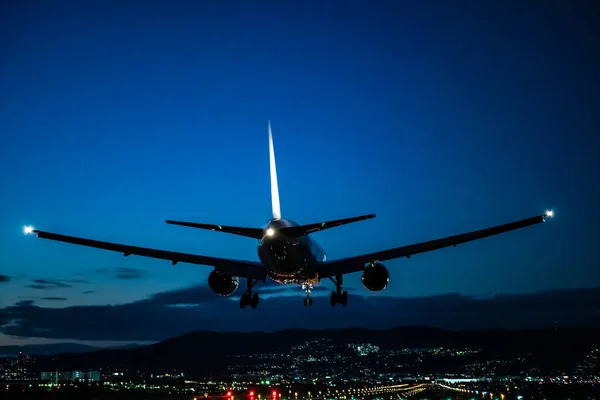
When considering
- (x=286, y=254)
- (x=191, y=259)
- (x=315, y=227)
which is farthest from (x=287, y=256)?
(x=191, y=259)

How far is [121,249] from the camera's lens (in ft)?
133

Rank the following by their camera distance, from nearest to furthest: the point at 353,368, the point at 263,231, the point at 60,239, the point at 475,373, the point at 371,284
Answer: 1. the point at 263,231
2. the point at 60,239
3. the point at 371,284
4. the point at 475,373
5. the point at 353,368

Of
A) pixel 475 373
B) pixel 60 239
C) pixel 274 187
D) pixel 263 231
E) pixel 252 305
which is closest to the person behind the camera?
pixel 263 231

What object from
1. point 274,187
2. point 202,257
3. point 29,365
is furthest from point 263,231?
point 29,365

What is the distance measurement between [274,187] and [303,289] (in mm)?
8619

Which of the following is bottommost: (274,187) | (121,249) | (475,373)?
(475,373)

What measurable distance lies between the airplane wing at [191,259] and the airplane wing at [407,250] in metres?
4.64

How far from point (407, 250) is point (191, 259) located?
Result: 14.4 metres

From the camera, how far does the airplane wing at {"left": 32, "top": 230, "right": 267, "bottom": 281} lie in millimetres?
39312

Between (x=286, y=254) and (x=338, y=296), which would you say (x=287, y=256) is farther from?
(x=338, y=296)

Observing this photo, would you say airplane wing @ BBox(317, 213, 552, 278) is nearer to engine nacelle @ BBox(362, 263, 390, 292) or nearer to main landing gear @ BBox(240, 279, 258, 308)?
engine nacelle @ BBox(362, 263, 390, 292)

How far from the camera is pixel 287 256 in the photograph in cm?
3694

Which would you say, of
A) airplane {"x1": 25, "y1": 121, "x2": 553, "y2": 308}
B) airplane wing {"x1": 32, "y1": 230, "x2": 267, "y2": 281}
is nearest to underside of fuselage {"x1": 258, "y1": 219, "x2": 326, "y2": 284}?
airplane {"x1": 25, "y1": 121, "x2": 553, "y2": 308}

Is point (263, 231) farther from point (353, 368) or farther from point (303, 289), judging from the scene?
point (353, 368)
